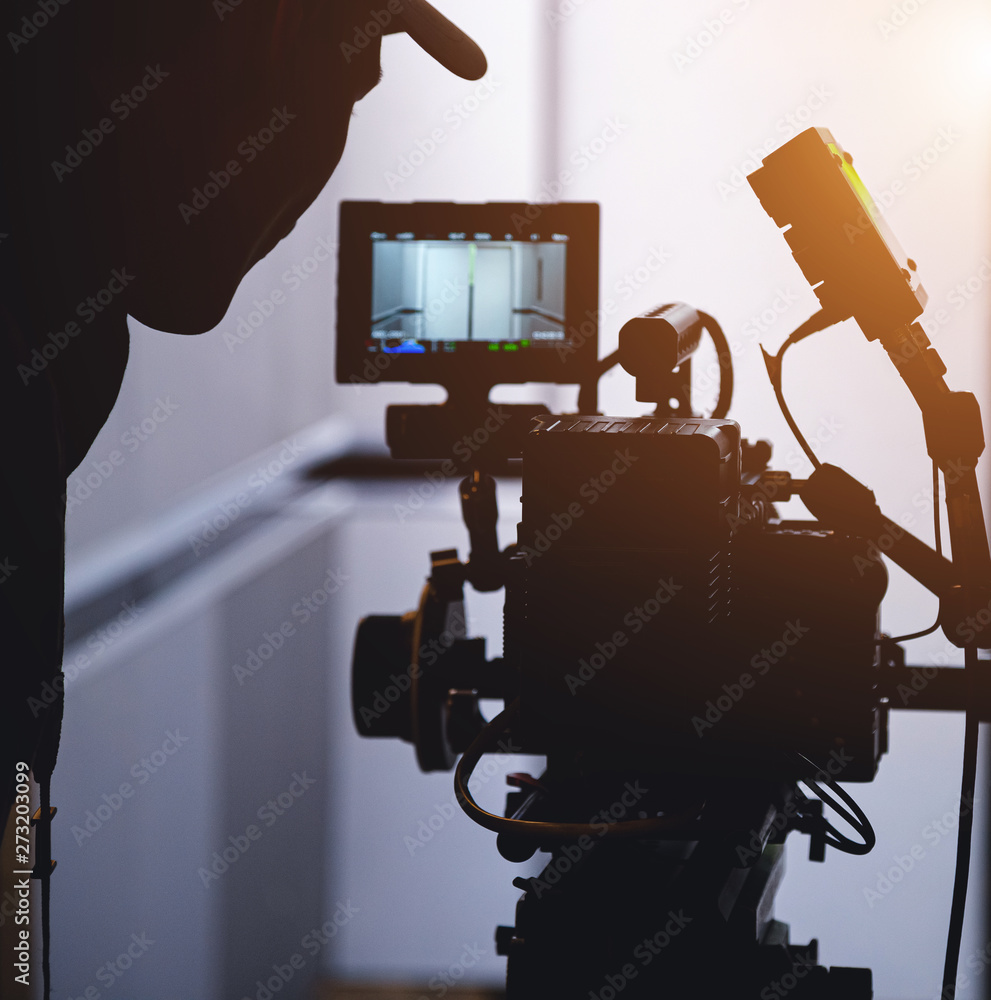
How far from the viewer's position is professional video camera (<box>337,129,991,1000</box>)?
28.5 inches

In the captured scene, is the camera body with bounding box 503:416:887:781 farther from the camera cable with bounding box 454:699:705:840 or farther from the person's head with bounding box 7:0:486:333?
the person's head with bounding box 7:0:486:333

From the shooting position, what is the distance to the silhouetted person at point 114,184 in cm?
73

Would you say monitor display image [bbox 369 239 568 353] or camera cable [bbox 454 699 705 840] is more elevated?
monitor display image [bbox 369 239 568 353]

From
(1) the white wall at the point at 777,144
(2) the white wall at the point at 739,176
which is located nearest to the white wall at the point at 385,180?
(2) the white wall at the point at 739,176

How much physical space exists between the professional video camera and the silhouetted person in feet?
1.03

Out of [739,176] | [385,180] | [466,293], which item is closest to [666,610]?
[466,293]

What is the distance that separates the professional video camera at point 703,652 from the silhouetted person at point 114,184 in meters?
0.31

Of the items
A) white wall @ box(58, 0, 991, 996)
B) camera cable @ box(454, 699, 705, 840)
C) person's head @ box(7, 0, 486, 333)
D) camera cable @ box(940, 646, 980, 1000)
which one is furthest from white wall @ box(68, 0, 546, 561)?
camera cable @ box(940, 646, 980, 1000)

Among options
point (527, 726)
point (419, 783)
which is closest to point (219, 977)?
Answer: point (419, 783)

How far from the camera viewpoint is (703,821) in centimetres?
76

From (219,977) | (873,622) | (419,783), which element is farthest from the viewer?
(419,783)

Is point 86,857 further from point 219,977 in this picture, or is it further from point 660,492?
point 660,492

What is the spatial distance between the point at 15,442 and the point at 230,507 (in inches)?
75.0

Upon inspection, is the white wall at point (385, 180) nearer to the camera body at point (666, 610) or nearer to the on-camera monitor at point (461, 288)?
the on-camera monitor at point (461, 288)
